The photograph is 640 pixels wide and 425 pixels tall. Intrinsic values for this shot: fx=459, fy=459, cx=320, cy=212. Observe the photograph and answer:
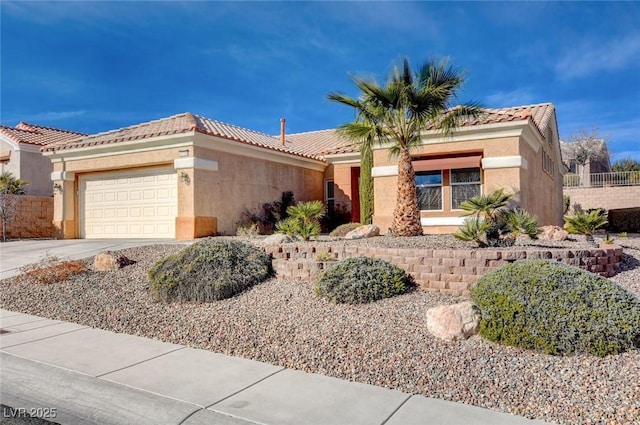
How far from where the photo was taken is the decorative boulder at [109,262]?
10.8m

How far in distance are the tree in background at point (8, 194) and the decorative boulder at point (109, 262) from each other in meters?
10.5

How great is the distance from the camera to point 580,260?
26.3ft

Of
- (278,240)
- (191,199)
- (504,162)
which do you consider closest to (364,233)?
(278,240)

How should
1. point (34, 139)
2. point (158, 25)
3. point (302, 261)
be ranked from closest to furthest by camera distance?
point (302, 261) < point (158, 25) < point (34, 139)

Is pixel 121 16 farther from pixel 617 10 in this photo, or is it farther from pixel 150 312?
pixel 617 10

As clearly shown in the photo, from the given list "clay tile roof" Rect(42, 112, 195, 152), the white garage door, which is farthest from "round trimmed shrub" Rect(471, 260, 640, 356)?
the white garage door

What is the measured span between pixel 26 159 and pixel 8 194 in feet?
12.2

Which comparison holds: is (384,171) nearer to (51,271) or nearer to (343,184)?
(343,184)

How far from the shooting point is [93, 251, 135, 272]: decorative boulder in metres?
10.8

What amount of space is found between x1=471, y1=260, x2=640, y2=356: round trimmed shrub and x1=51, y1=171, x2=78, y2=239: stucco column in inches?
717

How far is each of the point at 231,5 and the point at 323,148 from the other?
12.9 metres

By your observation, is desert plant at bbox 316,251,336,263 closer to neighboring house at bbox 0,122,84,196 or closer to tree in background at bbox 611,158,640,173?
neighboring house at bbox 0,122,84,196

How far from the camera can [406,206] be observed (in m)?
12.1

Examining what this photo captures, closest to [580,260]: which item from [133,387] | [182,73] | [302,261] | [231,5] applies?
[302,261]
